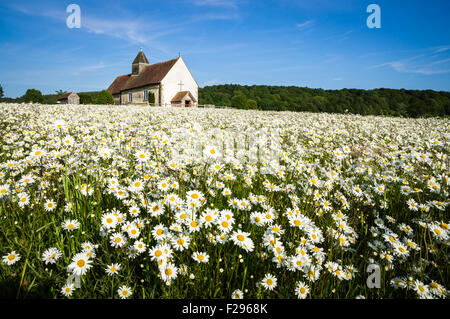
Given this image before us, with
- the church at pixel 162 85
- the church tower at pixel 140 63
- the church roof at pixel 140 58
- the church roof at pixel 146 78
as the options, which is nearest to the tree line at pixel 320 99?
the church roof at pixel 146 78

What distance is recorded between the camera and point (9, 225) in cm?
228

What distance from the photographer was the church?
48.8 metres

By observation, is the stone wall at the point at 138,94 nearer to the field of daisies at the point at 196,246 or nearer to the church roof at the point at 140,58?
the church roof at the point at 140,58

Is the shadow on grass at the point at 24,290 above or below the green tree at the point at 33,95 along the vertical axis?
below

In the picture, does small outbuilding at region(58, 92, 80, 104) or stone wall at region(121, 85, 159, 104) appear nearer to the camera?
stone wall at region(121, 85, 159, 104)

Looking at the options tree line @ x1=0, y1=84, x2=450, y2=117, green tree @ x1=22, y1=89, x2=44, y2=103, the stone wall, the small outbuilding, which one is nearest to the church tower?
the stone wall

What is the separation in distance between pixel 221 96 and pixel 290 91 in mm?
28641

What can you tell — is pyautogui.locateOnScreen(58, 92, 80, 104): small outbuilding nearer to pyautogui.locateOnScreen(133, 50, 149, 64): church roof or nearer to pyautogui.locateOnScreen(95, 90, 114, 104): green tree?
pyautogui.locateOnScreen(133, 50, 149, 64): church roof

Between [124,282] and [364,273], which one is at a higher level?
[124,282]

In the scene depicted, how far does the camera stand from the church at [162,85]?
48.8m

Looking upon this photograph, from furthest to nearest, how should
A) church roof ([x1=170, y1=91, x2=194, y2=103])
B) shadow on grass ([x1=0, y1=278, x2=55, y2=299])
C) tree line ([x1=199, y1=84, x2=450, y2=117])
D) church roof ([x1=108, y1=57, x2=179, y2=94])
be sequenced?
church roof ([x1=108, y1=57, x2=179, y2=94]) → church roof ([x1=170, y1=91, x2=194, y2=103]) → tree line ([x1=199, y1=84, x2=450, y2=117]) → shadow on grass ([x1=0, y1=278, x2=55, y2=299])

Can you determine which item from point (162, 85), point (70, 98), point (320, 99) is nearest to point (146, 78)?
point (162, 85)

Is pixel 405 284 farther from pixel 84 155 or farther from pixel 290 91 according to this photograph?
pixel 290 91
